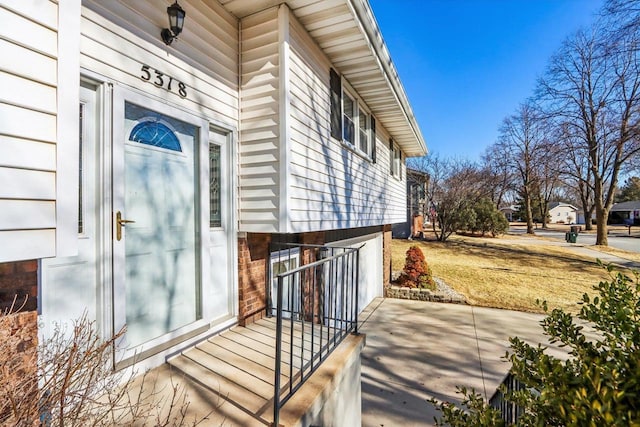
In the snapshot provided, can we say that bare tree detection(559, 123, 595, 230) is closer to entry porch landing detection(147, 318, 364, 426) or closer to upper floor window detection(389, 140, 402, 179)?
upper floor window detection(389, 140, 402, 179)

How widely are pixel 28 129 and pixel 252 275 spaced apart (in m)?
2.56

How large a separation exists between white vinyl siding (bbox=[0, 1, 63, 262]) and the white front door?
698 millimetres

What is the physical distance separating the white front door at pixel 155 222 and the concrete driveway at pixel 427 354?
9.09ft

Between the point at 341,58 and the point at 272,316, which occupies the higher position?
the point at 341,58

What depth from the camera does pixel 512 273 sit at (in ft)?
39.5

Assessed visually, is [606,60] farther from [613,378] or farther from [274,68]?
[613,378]

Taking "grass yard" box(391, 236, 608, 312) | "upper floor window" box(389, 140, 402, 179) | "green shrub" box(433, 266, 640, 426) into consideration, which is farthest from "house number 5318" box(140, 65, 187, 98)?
"grass yard" box(391, 236, 608, 312)

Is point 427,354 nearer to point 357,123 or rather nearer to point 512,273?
point 357,123

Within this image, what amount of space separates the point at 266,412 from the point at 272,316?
1963 mm

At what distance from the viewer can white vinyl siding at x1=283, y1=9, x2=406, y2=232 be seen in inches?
141

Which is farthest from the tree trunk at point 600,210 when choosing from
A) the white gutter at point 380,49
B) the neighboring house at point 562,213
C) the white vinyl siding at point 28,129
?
the neighboring house at point 562,213

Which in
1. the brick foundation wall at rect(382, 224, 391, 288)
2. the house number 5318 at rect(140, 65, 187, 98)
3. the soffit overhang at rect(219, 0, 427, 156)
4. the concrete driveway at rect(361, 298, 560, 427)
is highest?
the soffit overhang at rect(219, 0, 427, 156)

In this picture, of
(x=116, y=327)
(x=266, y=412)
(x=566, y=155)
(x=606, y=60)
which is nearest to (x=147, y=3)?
(x=116, y=327)

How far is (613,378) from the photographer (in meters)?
1.21
